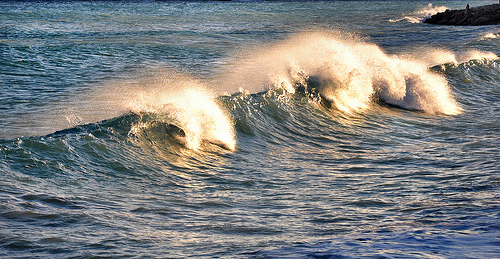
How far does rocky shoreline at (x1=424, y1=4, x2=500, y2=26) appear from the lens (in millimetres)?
40159

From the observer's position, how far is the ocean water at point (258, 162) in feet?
14.9

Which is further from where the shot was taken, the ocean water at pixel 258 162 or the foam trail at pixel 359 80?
the foam trail at pixel 359 80

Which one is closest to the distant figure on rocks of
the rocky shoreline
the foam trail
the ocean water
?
the rocky shoreline

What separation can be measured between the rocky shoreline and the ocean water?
25910 mm

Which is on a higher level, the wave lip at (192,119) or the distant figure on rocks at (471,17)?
the distant figure on rocks at (471,17)

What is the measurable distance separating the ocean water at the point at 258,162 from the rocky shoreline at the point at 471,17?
25910 millimetres

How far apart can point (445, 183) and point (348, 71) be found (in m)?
6.40

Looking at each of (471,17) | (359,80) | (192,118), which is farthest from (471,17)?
(192,118)

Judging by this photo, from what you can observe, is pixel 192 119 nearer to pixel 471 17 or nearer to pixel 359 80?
pixel 359 80

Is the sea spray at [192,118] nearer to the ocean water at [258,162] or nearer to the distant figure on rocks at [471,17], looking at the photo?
the ocean water at [258,162]

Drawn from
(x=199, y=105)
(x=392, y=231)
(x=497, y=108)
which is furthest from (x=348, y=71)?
(x=392, y=231)

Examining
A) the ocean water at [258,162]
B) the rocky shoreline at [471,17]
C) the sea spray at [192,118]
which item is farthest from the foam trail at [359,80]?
the rocky shoreline at [471,17]

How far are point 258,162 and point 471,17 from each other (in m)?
39.5

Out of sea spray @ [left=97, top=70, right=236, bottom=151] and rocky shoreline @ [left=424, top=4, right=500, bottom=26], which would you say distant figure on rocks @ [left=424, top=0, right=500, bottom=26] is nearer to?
rocky shoreline @ [left=424, top=4, right=500, bottom=26]
